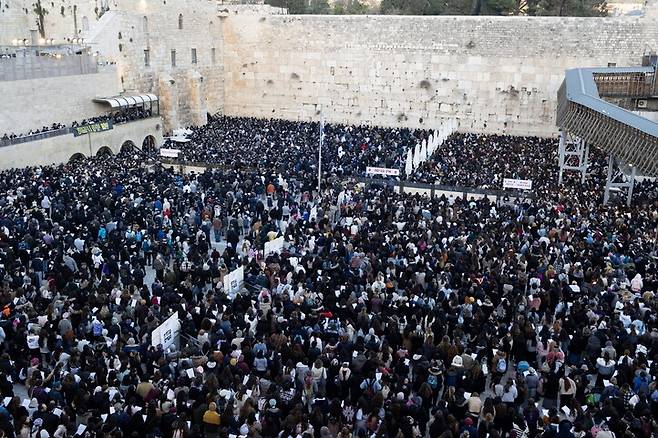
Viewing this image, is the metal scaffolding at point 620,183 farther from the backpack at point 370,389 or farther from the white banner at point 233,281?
the backpack at point 370,389

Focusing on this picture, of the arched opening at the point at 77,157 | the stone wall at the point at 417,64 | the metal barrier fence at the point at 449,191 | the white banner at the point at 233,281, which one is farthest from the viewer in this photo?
the stone wall at the point at 417,64

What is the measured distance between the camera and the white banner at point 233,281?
13.1 m

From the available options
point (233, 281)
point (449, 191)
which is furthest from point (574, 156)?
point (233, 281)

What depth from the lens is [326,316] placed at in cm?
1138

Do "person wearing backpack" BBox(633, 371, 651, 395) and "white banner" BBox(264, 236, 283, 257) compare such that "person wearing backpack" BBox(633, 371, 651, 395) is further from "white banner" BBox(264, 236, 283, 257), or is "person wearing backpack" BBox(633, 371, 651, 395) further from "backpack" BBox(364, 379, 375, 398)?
"white banner" BBox(264, 236, 283, 257)

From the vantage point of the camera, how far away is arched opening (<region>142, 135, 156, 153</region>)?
2948 cm

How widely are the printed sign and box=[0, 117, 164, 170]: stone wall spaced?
17 centimetres

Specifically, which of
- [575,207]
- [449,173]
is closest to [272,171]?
[449,173]

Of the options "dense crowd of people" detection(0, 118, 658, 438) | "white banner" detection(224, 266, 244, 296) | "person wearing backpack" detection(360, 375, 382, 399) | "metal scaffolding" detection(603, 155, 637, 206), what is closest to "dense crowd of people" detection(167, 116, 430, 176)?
"dense crowd of people" detection(0, 118, 658, 438)

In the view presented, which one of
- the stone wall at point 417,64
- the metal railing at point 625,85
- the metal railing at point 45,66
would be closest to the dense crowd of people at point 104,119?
the metal railing at point 45,66

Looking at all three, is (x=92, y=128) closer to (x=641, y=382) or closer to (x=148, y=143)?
(x=148, y=143)

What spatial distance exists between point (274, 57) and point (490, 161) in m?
15.7

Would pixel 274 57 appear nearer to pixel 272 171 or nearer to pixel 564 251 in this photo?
pixel 272 171

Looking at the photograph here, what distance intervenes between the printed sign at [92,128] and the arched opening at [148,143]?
2.66m
